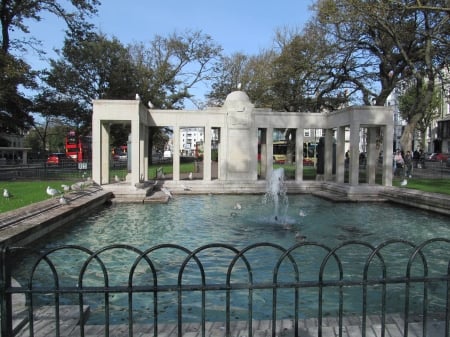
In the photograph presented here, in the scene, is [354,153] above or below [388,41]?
below

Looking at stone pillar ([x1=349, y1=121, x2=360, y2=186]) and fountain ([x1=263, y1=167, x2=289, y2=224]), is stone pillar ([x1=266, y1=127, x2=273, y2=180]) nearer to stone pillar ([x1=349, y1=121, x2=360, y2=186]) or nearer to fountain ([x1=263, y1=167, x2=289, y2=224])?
fountain ([x1=263, y1=167, x2=289, y2=224])

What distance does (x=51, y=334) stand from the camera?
4012mm

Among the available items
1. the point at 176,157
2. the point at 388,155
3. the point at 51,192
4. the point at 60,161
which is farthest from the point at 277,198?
the point at 60,161

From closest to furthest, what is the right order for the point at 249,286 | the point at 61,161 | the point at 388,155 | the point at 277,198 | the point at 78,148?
the point at 249,286
the point at 277,198
the point at 388,155
the point at 61,161
the point at 78,148

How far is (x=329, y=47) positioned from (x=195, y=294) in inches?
984

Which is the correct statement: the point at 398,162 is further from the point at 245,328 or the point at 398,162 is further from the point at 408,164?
the point at 245,328

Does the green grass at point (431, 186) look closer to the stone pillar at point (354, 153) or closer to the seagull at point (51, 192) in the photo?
the stone pillar at point (354, 153)

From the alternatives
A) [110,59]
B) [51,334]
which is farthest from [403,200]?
[110,59]

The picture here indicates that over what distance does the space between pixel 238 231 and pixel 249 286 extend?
8052 millimetres

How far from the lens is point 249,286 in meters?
3.57

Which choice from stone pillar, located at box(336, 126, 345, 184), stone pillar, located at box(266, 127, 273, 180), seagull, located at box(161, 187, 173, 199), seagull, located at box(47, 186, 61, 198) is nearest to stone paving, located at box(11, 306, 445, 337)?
seagull, located at box(47, 186, 61, 198)

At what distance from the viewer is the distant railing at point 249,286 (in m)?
3.68

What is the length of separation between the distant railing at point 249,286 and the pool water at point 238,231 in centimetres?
4

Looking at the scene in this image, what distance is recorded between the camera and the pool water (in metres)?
6.33
